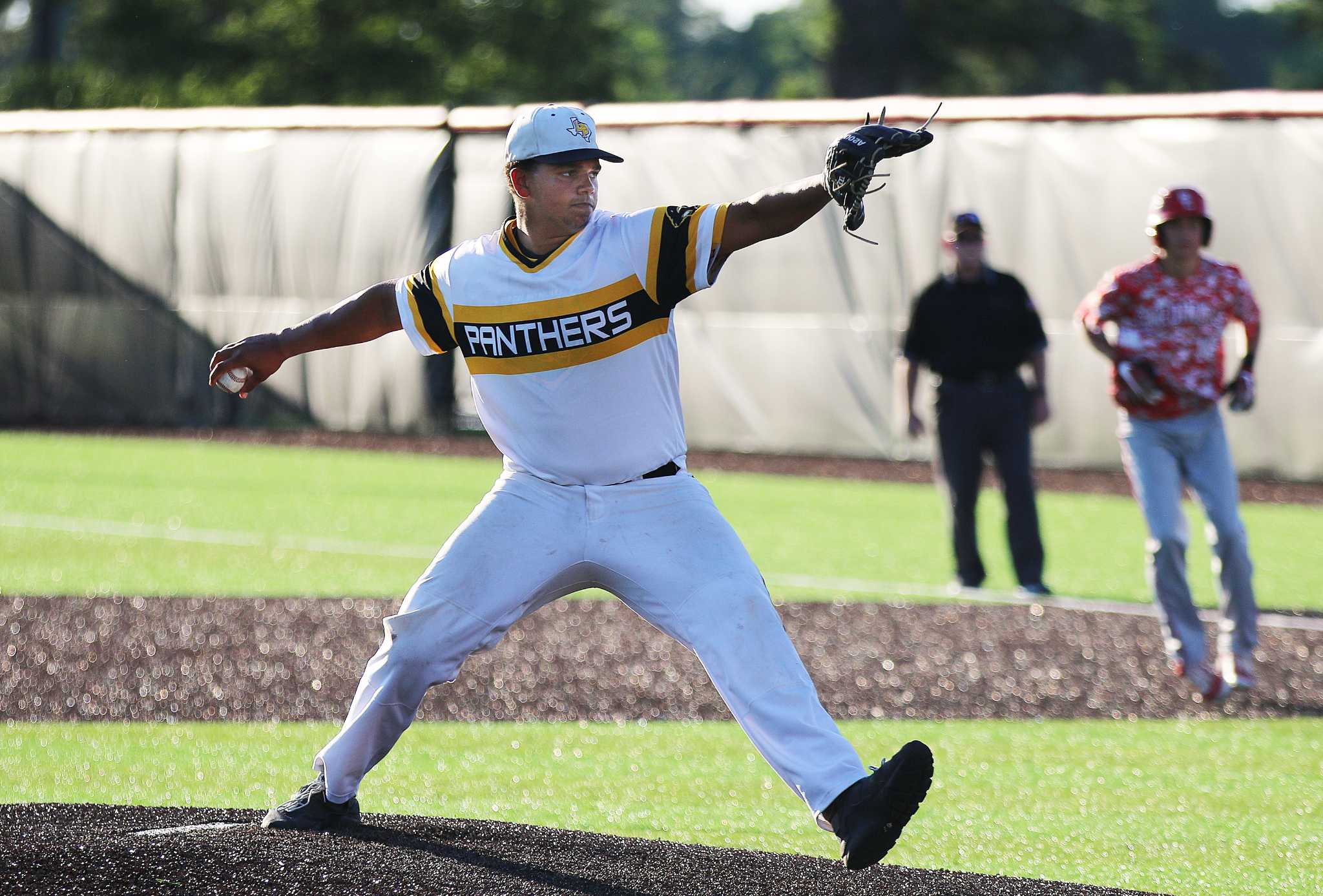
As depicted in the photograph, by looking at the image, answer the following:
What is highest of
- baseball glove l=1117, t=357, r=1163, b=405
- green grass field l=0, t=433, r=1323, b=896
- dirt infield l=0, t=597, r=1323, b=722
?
baseball glove l=1117, t=357, r=1163, b=405

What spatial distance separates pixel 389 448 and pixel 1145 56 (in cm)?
3183

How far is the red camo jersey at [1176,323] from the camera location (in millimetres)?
8180

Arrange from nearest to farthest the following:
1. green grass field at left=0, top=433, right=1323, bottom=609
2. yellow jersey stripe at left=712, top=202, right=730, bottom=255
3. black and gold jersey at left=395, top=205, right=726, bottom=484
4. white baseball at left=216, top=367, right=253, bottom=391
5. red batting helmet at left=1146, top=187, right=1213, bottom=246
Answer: yellow jersey stripe at left=712, top=202, right=730, bottom=255, black and gold jersey at left=395, top=205, right=726, bottom=484, white baseball at left=216, top=367, right=253, bottom=391, red batting helmet at left=1146, top=187, right=1213, bottom=246, green grass field at left=0, top=433, right=1323, bottom=609

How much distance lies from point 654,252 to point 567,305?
285 mm

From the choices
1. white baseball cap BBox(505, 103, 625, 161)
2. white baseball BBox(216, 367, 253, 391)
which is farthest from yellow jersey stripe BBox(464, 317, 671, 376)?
white baseball BBox(216, 367, 253, 391)

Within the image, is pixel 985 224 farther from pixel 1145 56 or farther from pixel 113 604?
pixel 1145 56

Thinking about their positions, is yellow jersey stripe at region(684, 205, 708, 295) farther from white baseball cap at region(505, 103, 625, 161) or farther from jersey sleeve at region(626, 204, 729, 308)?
white baseball cap at region(505, 103, 625, 161)

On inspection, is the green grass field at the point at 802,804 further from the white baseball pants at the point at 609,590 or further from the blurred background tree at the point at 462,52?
the blurred background tree at the point at 462,52

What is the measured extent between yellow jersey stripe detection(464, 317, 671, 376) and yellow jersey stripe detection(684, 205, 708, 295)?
19 centimetres

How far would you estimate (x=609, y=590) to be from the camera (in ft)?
17.1

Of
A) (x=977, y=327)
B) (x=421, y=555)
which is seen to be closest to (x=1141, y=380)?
(x=977, y=327)

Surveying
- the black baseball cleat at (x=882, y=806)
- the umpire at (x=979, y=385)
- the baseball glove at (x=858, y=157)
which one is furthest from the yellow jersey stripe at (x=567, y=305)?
the umpire at (x=979, y=385)

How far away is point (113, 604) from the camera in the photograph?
35.0ft

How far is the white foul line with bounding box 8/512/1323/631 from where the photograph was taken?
1094cm
